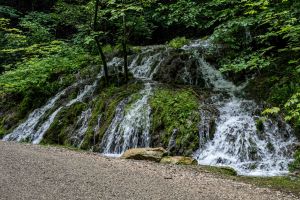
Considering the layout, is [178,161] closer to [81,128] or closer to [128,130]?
[128,130]

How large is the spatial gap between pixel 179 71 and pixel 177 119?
4.13 meters

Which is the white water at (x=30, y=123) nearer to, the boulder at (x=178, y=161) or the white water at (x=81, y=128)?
the white water at (x=81, y=128)

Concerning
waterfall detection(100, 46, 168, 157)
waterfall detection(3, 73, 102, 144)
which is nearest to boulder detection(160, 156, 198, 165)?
waterfall detection(100, 46, 168, 157)

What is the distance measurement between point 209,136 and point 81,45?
12023 mm

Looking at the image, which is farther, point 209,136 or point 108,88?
point 108,88

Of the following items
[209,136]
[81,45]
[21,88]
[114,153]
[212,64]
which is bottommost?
[114,153]

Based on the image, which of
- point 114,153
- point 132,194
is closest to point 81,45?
point 114,153

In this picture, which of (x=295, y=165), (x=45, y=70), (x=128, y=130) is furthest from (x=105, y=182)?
(x=45, y=70)

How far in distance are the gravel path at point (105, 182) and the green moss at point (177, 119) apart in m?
2.69

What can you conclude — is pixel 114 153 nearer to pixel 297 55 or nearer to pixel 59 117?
pixel 59 117

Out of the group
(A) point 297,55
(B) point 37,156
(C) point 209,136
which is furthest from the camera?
(A) point 297,55

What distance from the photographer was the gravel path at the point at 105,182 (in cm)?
514

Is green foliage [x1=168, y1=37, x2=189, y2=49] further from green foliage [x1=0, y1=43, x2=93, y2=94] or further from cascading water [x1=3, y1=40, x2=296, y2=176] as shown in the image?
green foliage [x1=0, y1=43, x2=93, y2=94]

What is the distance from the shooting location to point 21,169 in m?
6.26
